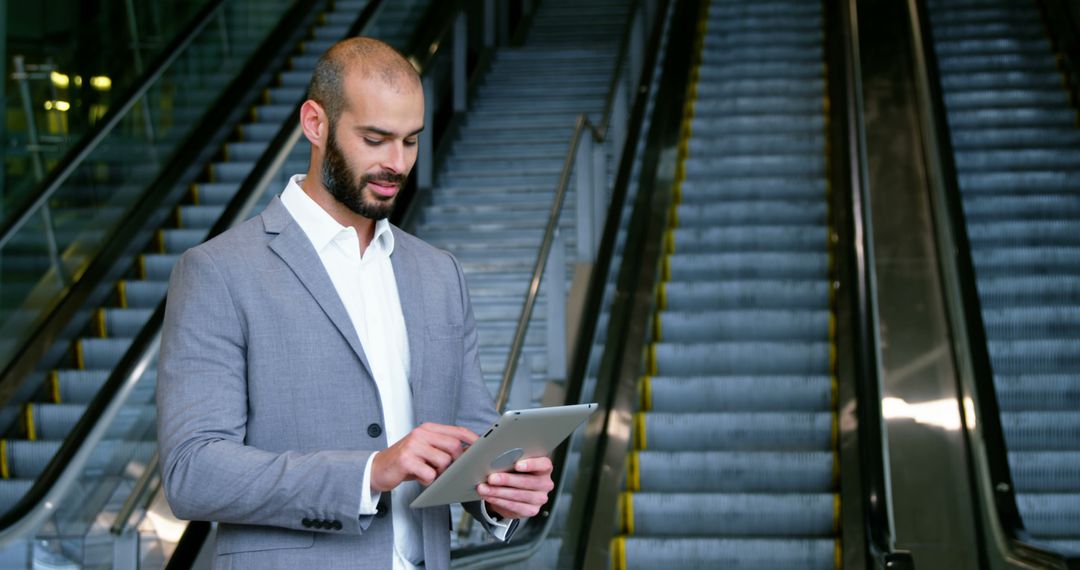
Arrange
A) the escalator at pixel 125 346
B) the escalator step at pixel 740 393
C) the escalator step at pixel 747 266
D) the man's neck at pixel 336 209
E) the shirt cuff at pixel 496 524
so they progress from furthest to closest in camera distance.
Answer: the escalator step at pixel 747 266 → the escalator step at pixel 740 393 → the escalator at pixel 125 346 → the shirt cuff at pixel 496 524 → the man's neck at pixel 336 209

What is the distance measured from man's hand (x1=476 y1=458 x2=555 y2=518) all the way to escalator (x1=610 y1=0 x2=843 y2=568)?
4074 mm

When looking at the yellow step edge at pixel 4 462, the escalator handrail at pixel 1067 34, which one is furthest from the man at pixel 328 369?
the escalator handrail at pixel 1067 34

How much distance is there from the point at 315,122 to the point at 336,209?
0.14 metres

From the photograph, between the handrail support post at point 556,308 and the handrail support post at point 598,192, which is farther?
the handrail support post at point 598,192

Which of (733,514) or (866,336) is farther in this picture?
(733,514)

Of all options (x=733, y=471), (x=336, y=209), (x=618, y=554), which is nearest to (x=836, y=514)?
(x=733, y=471)

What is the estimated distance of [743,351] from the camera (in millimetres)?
7262

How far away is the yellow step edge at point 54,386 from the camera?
6.97 meters

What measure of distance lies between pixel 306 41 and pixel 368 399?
9859 millimetres

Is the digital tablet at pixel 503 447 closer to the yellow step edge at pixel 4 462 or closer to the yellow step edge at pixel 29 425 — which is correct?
the yellow step edge at pixel 4 462

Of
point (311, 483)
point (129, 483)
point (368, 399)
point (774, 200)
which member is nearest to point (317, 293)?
point (368, 399)

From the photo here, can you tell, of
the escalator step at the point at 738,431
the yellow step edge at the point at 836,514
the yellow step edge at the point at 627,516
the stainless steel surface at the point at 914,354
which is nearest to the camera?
the stainless steel surface at the point at 914,354

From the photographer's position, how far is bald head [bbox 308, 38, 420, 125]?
1905 mm

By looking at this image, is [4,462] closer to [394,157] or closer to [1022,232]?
[394,157]
